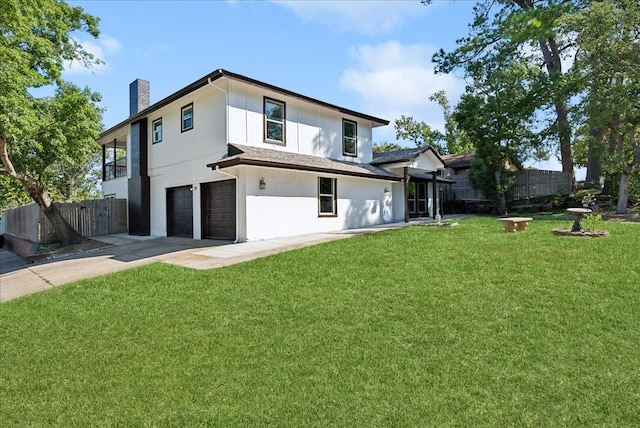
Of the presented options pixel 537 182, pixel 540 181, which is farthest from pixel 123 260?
pixel 540 181

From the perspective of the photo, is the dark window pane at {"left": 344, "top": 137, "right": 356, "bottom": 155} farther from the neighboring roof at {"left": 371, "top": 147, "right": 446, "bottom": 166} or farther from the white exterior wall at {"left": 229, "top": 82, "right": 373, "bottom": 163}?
the neighboring roof at {"left": 371, "top": 147, "right": 446, "bottom": 166}

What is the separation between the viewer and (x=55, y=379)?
153 inches

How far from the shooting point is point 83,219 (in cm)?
1753

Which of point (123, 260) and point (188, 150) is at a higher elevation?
point (188, 150)

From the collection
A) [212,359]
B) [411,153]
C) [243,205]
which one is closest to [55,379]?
[212,359]

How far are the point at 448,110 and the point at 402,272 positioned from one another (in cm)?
3627

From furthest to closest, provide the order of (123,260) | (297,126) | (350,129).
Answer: (350,129) < (297,126) < (123,260)

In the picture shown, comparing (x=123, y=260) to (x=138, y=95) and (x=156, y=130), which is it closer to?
(x=156, y=130)

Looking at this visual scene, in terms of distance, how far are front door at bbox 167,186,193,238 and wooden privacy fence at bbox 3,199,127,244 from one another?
14.6 ft

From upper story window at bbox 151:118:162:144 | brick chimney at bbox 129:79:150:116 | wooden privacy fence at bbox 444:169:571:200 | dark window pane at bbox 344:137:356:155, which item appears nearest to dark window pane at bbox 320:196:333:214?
dark window pane at bbox 344:137:356:155

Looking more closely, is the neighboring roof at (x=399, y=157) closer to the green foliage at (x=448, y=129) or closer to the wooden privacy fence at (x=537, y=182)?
the wooden privacy fence at (x=537, y=182)

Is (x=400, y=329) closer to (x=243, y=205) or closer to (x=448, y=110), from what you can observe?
(x=243, y=205)

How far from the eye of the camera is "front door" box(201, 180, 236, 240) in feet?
41.7

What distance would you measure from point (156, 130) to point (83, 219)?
5.73 m
